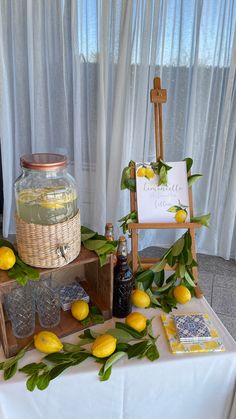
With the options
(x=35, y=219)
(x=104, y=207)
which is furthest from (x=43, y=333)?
(x=104, y=207)

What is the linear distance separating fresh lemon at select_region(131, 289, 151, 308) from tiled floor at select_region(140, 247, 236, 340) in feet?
2.94

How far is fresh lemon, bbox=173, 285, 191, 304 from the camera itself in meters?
1.07

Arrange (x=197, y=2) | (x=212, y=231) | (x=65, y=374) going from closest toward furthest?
(x=65, y=374) < (x=197, y=2) < (x=212, y=231)

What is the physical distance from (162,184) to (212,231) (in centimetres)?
141

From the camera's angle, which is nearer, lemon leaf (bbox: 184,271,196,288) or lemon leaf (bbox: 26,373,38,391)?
lemon leaf (bbox: 26,373,38,391)

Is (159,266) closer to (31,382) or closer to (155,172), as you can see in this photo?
(155,172)

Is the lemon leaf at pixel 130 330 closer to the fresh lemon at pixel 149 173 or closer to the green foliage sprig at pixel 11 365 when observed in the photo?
the green foliage sprig at pixel 11 365

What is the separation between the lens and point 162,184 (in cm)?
116

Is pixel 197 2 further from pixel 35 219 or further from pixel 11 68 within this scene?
pixel 35 219

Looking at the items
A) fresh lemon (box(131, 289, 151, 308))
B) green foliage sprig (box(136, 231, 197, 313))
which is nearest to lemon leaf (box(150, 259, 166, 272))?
green foliage sprig (box(136, 231, 197, 313))

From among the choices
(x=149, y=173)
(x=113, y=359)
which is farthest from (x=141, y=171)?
(x=113, y=359)

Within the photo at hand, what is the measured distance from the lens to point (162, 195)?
1.17 meters

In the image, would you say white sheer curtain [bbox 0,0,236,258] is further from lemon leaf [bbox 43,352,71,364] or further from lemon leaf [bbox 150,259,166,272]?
lemon leaf [bbox 43,352,71,364]

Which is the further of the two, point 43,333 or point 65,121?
point 65,121
